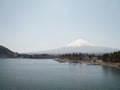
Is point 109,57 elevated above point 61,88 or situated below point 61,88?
above

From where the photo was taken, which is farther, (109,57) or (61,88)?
(109,57)

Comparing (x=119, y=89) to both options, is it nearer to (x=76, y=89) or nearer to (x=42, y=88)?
(x=76, y=89)

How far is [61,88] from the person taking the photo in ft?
88.9

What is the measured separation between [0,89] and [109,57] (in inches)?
2679

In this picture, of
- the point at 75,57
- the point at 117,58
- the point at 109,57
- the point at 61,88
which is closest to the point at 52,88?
the point at 61,88

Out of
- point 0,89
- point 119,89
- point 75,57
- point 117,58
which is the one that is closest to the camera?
point 0,89

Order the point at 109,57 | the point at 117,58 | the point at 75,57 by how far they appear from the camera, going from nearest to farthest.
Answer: the point at 117,58, the point at 109,57, the point at 75,57

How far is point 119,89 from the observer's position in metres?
27.3

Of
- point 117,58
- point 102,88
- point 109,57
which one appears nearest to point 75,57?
point 109,57

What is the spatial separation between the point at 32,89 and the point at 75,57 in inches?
4495

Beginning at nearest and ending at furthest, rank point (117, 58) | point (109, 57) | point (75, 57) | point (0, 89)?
point (0, 89) < point (117, 58) < point (109, 57) < point (75, 57)

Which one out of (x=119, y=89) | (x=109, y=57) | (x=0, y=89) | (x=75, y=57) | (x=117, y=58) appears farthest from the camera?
(x=75, y=57)

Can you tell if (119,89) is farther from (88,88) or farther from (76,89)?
(76,89)

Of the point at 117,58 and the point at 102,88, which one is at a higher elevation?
the point at 117,58
